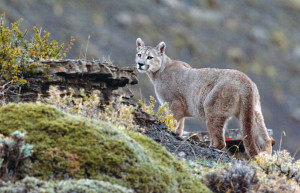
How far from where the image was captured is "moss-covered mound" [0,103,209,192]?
434 cm

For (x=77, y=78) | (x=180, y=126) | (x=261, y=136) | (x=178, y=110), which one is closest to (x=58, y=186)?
(x=77, y=78)

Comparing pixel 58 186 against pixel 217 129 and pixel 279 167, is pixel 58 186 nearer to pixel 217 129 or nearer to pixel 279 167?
pixel 279 167

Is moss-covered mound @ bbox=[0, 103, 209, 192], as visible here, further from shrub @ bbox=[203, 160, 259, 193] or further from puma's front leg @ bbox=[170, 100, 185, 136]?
puma's front leg @ bbox=[170, 100, 185, 136]

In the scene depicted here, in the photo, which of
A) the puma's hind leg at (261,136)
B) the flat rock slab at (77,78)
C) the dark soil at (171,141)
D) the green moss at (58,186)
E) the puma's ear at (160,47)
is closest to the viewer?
the green moss at (58,186)

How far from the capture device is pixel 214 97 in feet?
30.9

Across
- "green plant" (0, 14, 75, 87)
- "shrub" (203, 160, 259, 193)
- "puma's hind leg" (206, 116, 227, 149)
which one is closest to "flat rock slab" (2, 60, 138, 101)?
"green plant" (0, 14, 75, 87)

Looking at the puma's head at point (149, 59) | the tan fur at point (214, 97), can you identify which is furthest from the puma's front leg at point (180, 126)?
the puma's head at point (149, 59)

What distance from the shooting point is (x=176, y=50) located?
40.7 m

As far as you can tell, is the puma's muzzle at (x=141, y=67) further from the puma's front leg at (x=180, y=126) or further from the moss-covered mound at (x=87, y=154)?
the moss-covered mound at (x=87, y=154)

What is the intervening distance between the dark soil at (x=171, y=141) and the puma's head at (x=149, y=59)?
330 centimetres

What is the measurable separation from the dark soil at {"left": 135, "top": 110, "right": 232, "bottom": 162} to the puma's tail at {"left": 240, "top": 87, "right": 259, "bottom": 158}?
52 centimetres

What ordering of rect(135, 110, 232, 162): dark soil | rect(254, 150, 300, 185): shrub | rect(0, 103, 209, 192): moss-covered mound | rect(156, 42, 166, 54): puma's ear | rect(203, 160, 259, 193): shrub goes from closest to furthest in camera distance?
rect(0, 103, 209, 192): moss-covered mound
rect(203, 160, 259, 193): shrub
rect(254, 150, 300, 185): shrub
rect(135, 110, 232, 162): dark soil
rect(156, 42, 166, 54): puma's ear

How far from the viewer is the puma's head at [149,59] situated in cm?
1167

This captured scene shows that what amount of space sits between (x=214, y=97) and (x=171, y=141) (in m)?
1.97
